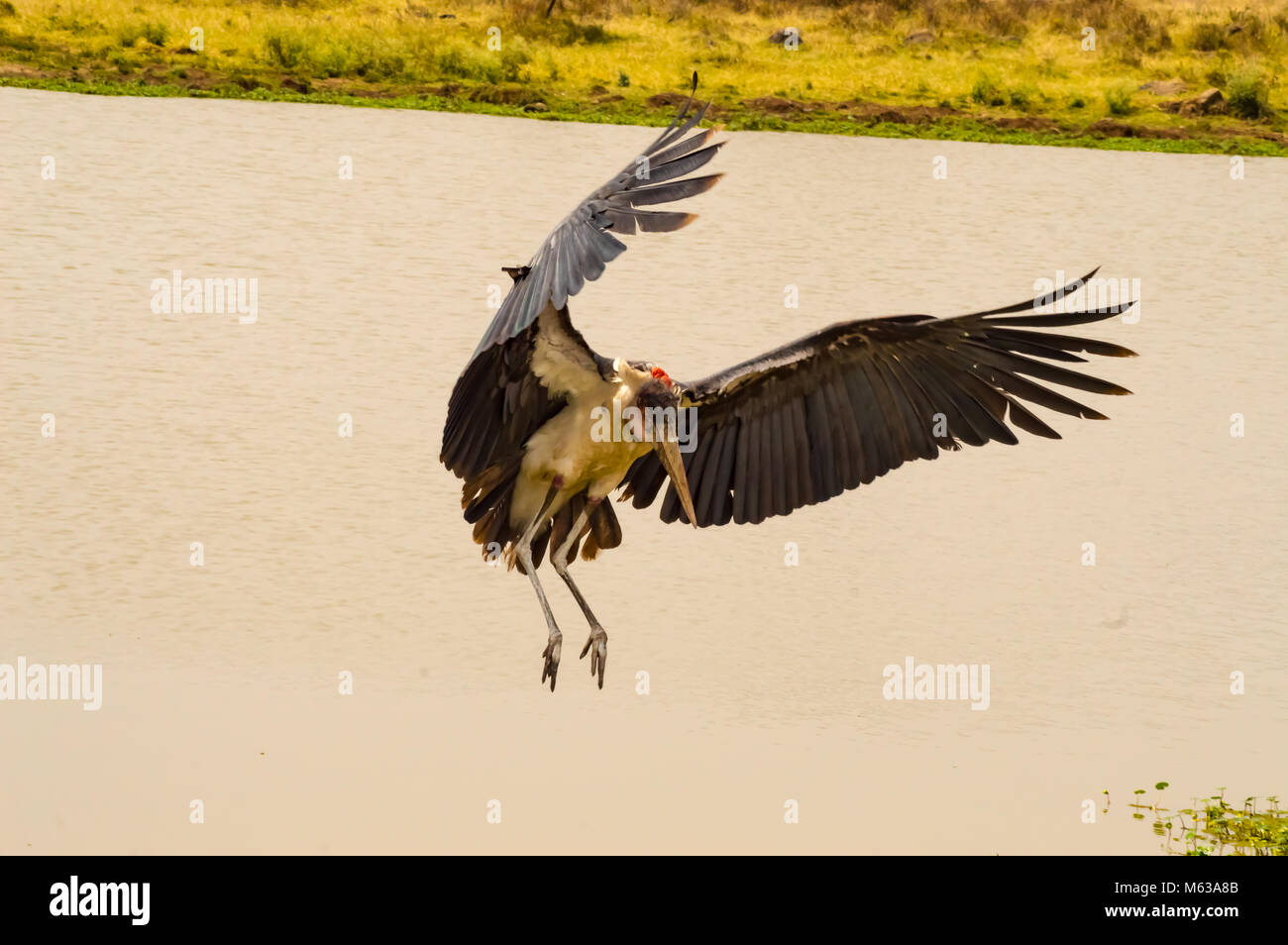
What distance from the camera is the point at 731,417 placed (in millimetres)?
9328

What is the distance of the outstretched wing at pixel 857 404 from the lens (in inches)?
336

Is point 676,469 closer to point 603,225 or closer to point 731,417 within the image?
point 731,417

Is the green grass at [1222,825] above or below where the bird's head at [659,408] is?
below

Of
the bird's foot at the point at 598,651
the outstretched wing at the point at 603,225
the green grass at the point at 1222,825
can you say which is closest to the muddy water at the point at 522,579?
the green grass at the point at 1222,825

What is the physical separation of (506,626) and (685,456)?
3.15 meters

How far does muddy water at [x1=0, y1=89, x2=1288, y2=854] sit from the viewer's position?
10.4 m

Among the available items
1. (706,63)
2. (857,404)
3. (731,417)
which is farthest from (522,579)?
(706,63)

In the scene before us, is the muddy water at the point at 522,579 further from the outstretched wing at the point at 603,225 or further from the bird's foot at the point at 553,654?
the outstretched wing at the point at 603,225

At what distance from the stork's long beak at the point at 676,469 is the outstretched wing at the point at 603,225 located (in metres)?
1.33

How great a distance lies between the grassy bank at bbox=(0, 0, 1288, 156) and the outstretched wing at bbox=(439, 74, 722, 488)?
72.3ft

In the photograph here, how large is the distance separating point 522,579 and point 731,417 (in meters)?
4.10

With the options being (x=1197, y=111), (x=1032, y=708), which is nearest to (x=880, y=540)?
(x=1032, y=708)

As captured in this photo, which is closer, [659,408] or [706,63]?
[659,408]
